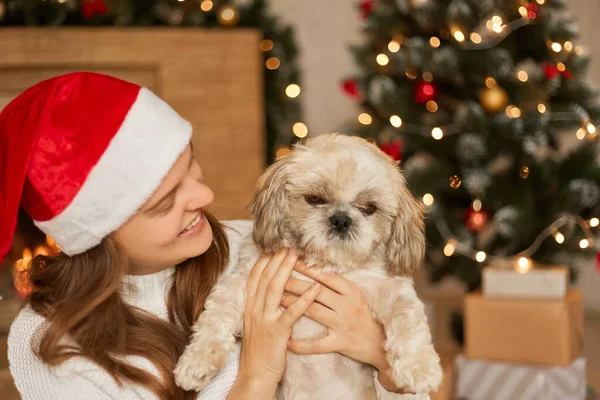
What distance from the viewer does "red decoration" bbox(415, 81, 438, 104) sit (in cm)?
449

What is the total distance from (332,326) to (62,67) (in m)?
3.48

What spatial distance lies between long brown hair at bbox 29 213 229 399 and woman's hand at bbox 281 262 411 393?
393 millimetres

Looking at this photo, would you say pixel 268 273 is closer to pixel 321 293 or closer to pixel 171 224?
pixel 321 293

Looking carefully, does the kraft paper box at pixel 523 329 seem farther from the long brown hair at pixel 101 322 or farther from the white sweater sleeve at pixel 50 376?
the white sweater sleeve at pixel 50 376

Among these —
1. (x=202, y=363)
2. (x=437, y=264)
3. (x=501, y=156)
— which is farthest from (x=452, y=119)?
(x=202, y=363)

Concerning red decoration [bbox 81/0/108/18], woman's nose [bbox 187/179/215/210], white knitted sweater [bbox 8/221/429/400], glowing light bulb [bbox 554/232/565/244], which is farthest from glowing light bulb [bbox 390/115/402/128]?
white knitted sweater [bbox 8/221/429/400]

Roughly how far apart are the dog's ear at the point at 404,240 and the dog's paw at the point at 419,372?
34 centimetres

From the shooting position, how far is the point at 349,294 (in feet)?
6.60

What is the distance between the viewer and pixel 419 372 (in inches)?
68.2

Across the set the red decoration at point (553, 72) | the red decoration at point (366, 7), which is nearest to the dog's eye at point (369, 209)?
the red decoration at point (553, 72)

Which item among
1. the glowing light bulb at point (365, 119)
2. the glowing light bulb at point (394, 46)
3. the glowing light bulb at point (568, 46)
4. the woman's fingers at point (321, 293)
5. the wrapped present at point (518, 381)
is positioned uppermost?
the glowing light bulb at point (568, 46)

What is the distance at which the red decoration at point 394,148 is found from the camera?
14.2 ft

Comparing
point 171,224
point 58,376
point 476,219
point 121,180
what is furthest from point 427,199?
point 58,376

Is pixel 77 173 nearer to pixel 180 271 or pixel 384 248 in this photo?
pixel 180 271
